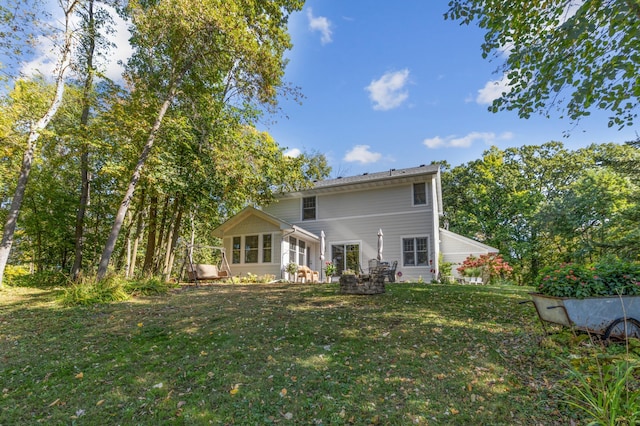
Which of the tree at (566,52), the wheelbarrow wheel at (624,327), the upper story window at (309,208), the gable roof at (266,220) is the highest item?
the tree at (566,52)

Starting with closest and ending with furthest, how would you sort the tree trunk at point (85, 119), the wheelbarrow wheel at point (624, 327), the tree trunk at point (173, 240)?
the wheelbarrow wheel at point (624, 327) → the tree trunk at point (85, 119) → the tree trunk at point (173, 240)

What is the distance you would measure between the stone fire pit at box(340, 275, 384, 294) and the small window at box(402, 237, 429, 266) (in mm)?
6292

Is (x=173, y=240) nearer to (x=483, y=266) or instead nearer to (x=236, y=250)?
(x=236, y=250)

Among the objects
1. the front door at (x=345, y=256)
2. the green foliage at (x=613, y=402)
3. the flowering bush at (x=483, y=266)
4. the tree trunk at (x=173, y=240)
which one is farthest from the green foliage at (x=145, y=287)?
the flowering bush at (x=483, y=266)

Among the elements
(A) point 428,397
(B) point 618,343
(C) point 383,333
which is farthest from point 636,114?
(A) point 428,397

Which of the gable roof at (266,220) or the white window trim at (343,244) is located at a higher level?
the gable roof at (266,220)

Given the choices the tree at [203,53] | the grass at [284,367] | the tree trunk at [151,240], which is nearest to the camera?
the grass at [284,367]

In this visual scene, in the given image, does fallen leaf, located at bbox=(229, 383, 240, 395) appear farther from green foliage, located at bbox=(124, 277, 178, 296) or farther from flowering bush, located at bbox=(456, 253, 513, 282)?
flowering bush, located at bbox=(456, 253, 513, 282)

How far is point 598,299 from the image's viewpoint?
3916 mm

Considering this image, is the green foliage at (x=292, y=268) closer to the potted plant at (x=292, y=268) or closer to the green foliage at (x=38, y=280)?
the potted plant at (x=292, y=268)

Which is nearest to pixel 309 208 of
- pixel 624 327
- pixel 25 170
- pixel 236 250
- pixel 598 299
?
pixel 236 250

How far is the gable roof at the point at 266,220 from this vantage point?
14.2 meters

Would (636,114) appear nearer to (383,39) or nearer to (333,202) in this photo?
(383,39)

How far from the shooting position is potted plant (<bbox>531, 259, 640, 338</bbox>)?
388cm
